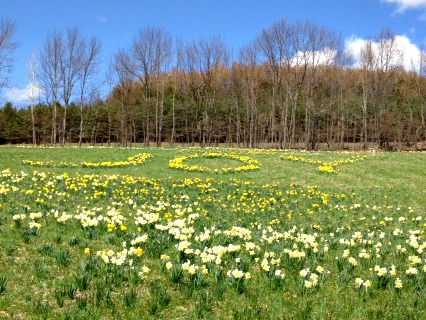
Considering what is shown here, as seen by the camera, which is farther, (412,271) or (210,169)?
(210,169)

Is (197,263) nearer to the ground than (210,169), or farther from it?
nearer to the ground

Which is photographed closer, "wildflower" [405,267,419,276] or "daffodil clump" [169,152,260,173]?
"wildflower" [405,267,419,276]

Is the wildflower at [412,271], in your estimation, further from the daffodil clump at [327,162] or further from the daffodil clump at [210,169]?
the daffodil clump at [327,162]

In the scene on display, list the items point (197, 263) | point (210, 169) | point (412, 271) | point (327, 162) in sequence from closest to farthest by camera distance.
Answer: point (412, 271) → point (197, 263) → point (210, 169) → point (327, 162)

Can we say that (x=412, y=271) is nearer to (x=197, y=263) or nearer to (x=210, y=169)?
(x=197, y=263)

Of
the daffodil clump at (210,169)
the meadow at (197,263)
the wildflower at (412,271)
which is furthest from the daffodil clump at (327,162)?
the wildflower at (412,271)

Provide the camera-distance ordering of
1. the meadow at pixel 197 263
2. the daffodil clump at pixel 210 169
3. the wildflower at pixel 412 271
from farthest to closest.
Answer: the daffodil clump at pixel 210 169
the wildflower at pixel 412 271
the meadow at pixel 197 263

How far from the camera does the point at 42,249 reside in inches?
225

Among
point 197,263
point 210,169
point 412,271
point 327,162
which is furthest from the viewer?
point 327,162

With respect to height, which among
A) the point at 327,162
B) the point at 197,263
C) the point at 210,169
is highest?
the point at 327,162

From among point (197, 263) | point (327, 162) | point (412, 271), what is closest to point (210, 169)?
point (327, 162)

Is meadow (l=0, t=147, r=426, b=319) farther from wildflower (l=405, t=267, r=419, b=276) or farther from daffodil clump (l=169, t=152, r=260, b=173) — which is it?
daffodil clump (l=169, t=152, r=260, b=173)

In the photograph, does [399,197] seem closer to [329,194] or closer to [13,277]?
[329,194]

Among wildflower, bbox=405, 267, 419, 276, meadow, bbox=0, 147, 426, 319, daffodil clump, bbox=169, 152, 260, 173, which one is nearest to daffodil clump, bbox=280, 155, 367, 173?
daffodil clump, bbox=169, 152, 260, 173
